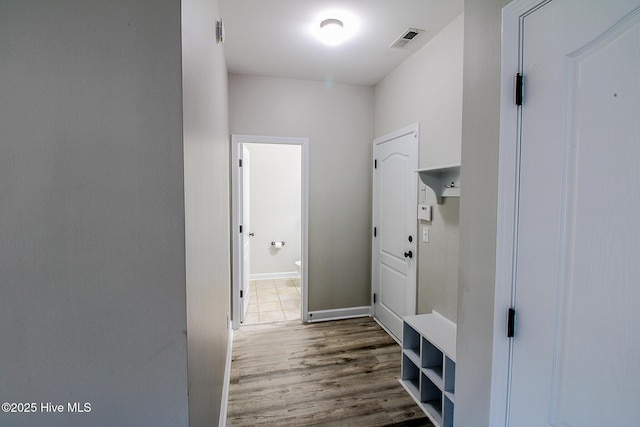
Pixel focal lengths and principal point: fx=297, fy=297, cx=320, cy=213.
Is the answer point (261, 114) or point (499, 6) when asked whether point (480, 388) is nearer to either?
point (499, 6)

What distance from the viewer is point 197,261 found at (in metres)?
1.04

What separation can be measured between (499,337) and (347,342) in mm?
2118

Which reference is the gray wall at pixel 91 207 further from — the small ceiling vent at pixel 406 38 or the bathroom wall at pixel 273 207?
the bathroom wall at pixel 273 207

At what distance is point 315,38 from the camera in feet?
7.89

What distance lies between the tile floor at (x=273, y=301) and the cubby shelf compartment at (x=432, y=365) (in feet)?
5.21

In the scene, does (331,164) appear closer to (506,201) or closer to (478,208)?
(478,208)

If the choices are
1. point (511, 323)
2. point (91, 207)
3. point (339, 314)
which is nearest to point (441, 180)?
point (511, 323)

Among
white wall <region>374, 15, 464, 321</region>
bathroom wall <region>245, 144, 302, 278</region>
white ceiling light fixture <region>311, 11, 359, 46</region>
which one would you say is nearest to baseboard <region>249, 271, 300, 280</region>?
bathroom wall <region>245, 144, 302, 278</region>

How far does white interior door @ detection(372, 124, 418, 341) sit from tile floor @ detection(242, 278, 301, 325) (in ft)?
3.70

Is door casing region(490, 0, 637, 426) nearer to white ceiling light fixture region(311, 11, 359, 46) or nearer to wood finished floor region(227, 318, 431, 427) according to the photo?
wood finished floor region(227, 318, 431, 427)

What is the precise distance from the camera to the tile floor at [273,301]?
3.57m

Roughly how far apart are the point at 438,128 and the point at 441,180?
41 centimetres

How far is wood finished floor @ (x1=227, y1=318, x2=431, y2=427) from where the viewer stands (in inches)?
76.9

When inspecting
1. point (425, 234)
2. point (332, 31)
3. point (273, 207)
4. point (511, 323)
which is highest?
point (332, 31)
